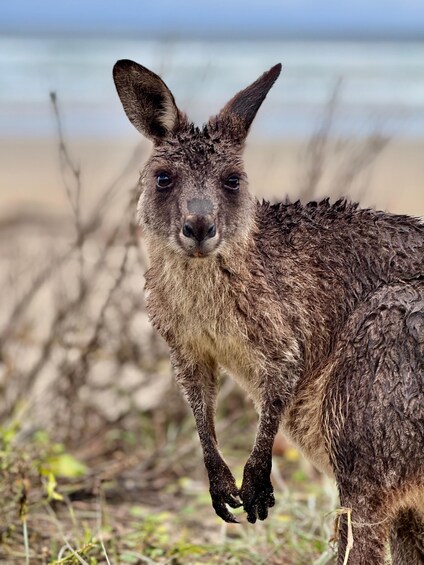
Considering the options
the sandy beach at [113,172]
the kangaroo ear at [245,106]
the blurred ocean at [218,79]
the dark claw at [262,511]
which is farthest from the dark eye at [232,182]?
the blurred ocean at [218,79]

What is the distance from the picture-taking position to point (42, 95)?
17484 mm

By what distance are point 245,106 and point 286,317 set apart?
733mm

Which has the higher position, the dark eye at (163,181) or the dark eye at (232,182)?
the dark eye at (232,182)

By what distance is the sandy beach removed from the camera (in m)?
9.29

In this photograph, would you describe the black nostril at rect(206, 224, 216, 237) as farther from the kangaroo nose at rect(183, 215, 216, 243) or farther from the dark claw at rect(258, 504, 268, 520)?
the dark claw at rect(258, 504, 268, 520)

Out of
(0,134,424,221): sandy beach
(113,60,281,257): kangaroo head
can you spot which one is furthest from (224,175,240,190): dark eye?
(0,134,424,221): sandy beach

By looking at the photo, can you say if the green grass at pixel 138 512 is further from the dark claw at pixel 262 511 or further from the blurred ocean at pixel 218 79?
the blurred ocean at pixel 218 79

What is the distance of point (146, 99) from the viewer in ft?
12.3

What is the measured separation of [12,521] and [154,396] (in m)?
1.95

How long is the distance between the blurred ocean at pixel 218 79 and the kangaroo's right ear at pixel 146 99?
732 centimetres

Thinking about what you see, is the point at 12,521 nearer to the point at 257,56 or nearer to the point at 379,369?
the point at 379,369

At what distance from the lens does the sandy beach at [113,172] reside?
9295 millimetres

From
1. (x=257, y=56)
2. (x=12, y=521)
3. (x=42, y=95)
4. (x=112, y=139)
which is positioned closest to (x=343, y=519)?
(x=12, y=521)

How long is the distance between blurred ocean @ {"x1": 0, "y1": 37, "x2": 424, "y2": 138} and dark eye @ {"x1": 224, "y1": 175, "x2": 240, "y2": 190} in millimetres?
7397
